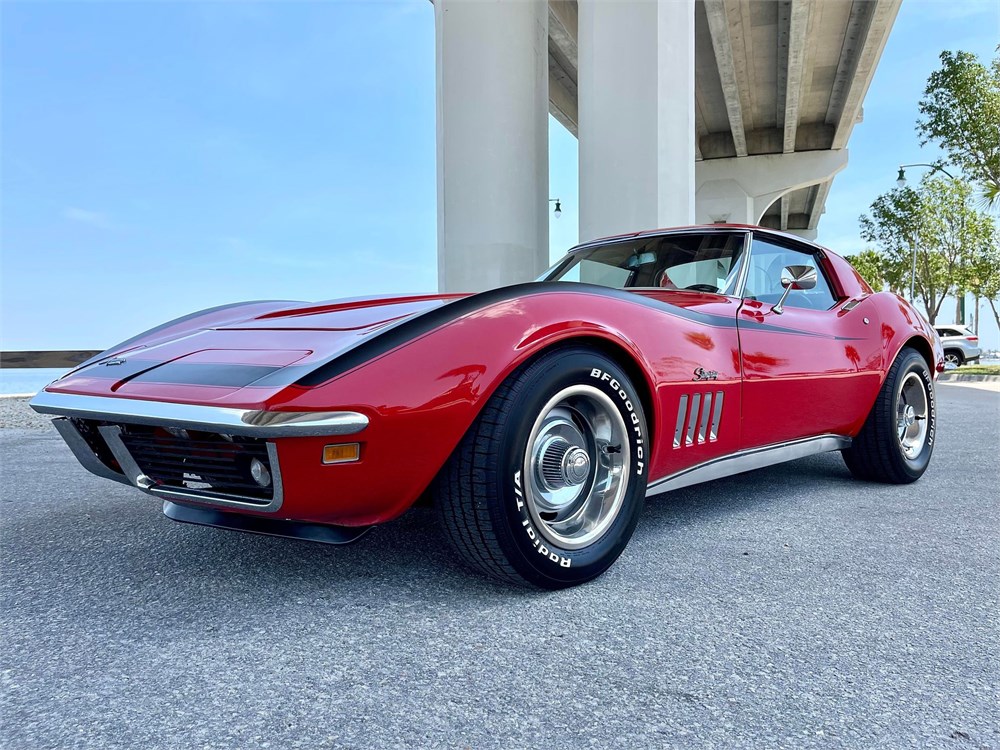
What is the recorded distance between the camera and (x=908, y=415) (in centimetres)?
373

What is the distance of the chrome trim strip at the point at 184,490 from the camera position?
1632 mm

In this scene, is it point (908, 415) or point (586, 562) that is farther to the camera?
point (908, 415)

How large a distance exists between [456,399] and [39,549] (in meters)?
1.60

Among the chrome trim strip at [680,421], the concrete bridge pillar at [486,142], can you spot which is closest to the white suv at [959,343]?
the concrete bridge pillar at [486,142]

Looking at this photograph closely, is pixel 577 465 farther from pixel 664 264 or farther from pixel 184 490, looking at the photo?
pixel 664 264

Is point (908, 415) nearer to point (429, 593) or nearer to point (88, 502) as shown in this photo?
point (429, 593)

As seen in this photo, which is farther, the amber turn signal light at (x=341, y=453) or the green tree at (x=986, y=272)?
the green tree at (x=986, y=272)

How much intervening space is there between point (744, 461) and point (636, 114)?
6.52m

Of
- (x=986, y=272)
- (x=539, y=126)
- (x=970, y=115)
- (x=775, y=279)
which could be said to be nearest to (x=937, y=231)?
(x=986, y=272)

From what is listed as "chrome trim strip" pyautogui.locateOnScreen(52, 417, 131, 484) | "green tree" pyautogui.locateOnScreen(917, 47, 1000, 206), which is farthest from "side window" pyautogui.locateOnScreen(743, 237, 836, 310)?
"green tree" pyautogui.locateOnScreen(917, 47, 1000, 206)

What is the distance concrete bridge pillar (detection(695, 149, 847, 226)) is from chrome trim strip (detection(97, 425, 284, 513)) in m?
23.5

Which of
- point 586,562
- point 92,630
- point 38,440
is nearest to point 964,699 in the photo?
point 586,562

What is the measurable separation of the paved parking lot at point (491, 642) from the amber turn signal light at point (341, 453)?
0.39 m

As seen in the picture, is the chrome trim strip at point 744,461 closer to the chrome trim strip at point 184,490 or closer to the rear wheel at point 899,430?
the rear wheel at point 899,430
